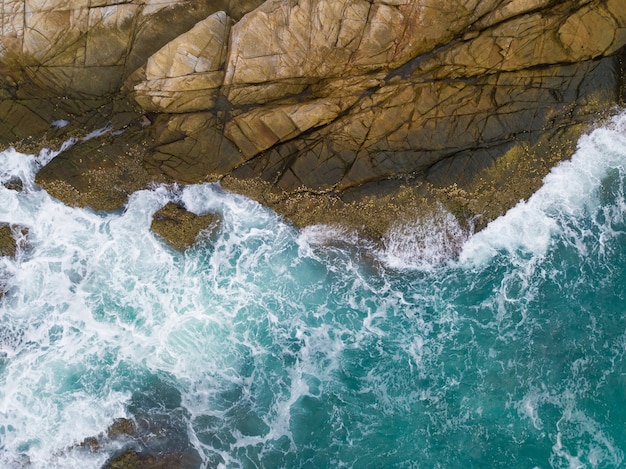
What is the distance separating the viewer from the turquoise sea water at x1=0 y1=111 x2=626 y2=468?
69.5ft

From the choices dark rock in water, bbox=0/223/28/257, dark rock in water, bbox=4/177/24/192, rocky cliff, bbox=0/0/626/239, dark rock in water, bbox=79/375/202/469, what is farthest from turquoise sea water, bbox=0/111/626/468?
rocky cliff, bbox=0/0/626/239

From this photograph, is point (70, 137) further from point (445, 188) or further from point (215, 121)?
point (445, 188)

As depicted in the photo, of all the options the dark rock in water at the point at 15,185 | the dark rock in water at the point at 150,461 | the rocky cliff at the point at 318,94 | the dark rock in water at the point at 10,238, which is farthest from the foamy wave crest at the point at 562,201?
the dark rock in water at the point at 15,185

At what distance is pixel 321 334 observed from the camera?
22703 mm

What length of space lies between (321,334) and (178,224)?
8.98m

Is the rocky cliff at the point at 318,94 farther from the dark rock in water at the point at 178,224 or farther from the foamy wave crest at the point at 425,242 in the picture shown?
the dark rock in water at the point at 178,224

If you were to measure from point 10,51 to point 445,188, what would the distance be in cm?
2229

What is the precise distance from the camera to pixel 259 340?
22.7 m

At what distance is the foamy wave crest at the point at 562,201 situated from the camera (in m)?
22.6

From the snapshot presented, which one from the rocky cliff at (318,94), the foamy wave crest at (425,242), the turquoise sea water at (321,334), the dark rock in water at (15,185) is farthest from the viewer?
the dark rock in water at (15,185)

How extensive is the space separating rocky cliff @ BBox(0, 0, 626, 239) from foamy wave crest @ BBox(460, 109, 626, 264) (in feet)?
2.12

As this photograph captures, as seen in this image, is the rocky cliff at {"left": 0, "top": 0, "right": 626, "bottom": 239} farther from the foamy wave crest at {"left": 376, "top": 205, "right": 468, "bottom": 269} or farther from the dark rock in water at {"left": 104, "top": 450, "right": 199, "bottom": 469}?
the dark rock in water at {"left": 104, "top": 450, "right": 199, "bottom": 469}

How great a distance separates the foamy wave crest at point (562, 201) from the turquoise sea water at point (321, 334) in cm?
9

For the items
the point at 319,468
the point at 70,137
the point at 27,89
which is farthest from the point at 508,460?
the point at 27,89
